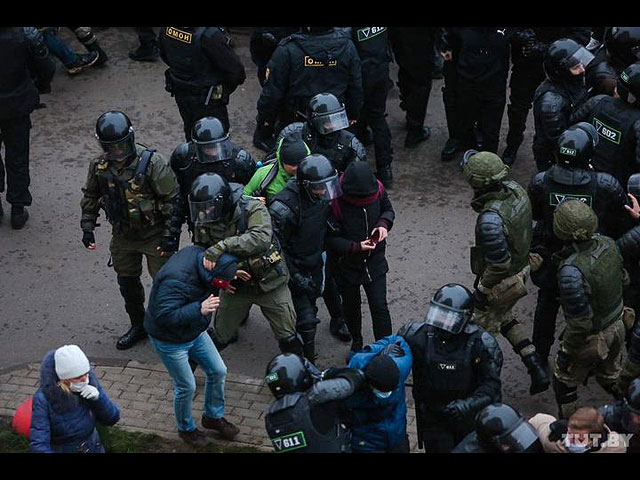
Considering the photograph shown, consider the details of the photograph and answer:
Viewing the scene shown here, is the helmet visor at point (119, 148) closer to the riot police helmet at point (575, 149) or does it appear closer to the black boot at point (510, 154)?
the riot police helmet at point (575, 149)

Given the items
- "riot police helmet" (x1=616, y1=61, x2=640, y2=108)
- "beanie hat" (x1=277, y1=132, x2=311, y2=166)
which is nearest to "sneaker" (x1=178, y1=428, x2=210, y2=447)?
"beanie hat" (x1=277, y1=132, x2=311, y2=166)

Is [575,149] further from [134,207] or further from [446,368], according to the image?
[134,207]

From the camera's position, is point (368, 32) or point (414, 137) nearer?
point (368, 32)

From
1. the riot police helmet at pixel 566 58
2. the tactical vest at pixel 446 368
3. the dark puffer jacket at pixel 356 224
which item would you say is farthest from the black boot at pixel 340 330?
the riot police helmet at pixel 566 58

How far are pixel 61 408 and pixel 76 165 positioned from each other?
5277 mm

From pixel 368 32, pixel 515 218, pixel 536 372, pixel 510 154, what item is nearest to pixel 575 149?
pixel 515 218

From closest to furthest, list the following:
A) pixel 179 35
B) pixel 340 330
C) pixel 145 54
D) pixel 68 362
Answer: pixel 68 362 → pixel 340 330 → pixel 179 35 → pixel 145 54

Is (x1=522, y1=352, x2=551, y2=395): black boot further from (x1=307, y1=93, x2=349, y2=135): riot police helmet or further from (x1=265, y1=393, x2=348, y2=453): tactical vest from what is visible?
(x1=265, y1=393, x2=348, y2=453): tactical vest

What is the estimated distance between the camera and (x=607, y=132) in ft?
28.3

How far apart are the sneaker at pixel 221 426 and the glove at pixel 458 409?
182cm

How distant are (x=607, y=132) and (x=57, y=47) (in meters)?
6.53

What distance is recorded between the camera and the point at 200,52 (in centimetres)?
1007

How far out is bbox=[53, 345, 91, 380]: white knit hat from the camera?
630cm

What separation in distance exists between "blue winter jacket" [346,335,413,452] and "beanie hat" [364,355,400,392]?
120 millimetres
